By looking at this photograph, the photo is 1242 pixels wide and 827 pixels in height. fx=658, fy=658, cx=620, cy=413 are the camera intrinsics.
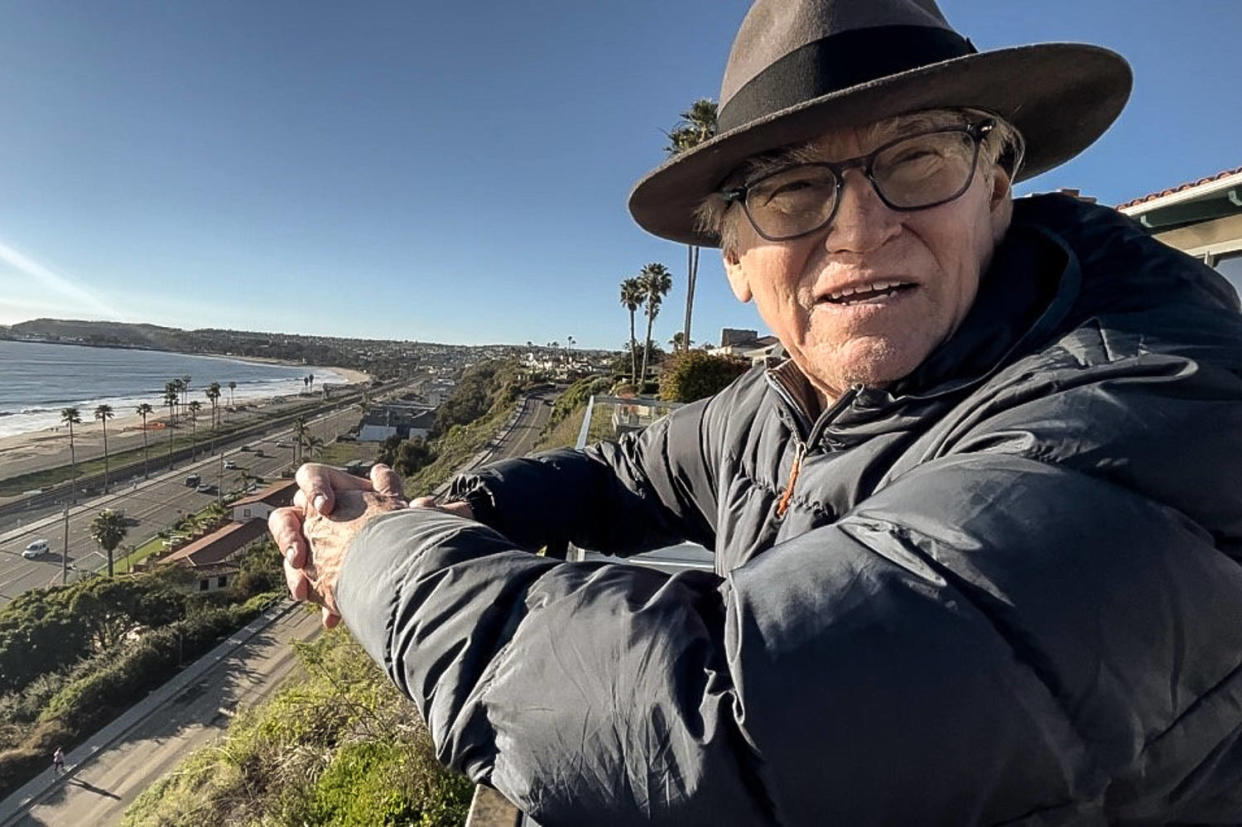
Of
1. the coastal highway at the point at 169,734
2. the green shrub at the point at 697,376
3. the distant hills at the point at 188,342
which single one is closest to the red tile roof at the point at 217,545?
the coastal highway at the point at 169,734

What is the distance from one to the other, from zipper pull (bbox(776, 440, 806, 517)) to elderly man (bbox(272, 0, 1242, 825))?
0.09 meters

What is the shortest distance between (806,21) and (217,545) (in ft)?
154

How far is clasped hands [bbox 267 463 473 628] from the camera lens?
122 cm

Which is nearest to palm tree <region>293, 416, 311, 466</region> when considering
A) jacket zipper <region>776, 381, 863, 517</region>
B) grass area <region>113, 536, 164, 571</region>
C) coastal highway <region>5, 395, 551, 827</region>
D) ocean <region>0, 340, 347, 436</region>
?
grass area <region>113, 536, 164, 571</region>

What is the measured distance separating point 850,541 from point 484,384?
8459 cm

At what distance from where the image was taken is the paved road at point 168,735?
58.4 feet

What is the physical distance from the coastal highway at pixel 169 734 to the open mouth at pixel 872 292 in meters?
17.0

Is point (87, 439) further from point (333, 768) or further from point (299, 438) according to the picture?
point (333, 768)

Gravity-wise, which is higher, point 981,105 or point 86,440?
point 981,105

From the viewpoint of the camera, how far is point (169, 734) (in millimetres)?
20984

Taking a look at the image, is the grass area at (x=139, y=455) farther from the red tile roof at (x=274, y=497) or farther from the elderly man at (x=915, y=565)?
the elderly man at (x=915, y=565)

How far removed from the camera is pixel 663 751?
658 millimetres

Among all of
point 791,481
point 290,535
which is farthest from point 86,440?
point 791,481

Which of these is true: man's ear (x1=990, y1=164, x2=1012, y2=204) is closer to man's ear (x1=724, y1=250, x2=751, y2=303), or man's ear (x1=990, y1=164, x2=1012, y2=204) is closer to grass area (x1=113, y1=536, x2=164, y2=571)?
man's ear (x1=724, y1=250, x2=751, y2=303)
